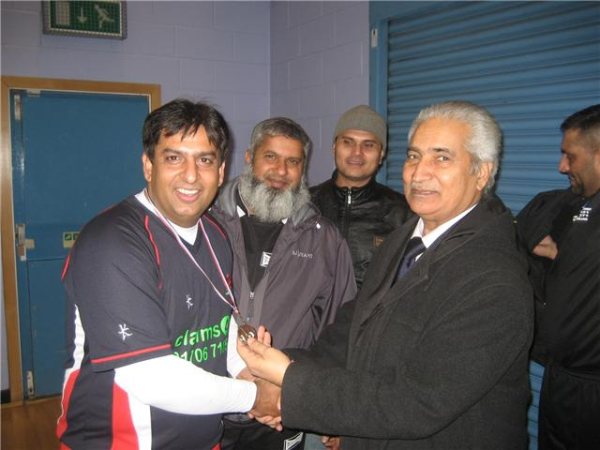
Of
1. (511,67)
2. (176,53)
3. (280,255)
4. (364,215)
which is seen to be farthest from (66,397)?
(176,53)

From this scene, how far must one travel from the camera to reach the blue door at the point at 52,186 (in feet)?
11.6

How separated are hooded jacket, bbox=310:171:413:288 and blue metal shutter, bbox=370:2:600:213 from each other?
0.64m

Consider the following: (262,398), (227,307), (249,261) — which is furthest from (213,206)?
(262,398)

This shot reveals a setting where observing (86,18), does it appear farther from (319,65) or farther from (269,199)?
(269,199)

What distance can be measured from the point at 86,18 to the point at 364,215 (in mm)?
2755

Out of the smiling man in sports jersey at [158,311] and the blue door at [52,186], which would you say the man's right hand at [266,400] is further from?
the blue door at [52,186]

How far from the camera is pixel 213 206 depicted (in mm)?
2061

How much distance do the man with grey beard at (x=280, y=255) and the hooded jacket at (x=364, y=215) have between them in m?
0.29

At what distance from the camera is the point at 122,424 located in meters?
1.21

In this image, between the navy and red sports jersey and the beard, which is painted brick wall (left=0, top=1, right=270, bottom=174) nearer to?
the beard

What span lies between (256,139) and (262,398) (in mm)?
1248

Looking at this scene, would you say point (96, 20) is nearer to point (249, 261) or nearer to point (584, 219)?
point (249, 261)

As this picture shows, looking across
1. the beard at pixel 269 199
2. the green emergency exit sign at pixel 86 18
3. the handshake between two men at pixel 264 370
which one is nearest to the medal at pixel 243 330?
the handshake between two men at pixel 264 370

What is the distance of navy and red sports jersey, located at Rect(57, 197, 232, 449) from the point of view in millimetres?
1129
